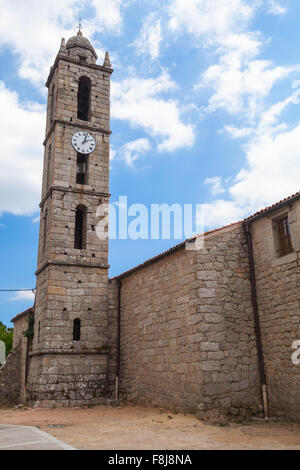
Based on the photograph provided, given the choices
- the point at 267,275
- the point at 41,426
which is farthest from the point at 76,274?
the point at 267,275

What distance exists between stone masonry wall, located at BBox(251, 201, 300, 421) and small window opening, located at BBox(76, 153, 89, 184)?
921 cm

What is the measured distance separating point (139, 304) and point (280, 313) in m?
5.59

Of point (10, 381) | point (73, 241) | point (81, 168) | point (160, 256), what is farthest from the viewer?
point (81, 168)

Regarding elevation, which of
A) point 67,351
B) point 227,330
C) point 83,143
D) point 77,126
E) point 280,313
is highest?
point 77,126

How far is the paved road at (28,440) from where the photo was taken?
6.76 meters

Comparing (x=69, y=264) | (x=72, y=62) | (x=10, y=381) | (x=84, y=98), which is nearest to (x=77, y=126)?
(x=84, y=98)

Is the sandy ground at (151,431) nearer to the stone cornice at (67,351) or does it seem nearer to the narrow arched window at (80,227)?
the stone cornice at (67,351)

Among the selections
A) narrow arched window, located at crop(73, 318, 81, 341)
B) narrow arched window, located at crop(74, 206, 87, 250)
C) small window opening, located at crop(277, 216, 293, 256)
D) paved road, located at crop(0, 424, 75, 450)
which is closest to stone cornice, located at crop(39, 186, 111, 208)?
narrow arched window, located at crop(74, 206, 87, 250)

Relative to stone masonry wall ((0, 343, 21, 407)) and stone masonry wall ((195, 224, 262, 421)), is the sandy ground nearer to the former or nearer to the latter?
stone masonry wall ((195, 224, 262, 421))

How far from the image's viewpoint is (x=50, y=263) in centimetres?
1545

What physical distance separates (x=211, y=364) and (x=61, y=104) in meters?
13.0

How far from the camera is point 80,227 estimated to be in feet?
56.5

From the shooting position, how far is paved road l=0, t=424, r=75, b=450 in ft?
22.2

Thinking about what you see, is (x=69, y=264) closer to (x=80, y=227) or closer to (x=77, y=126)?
(x=80, y=227)
